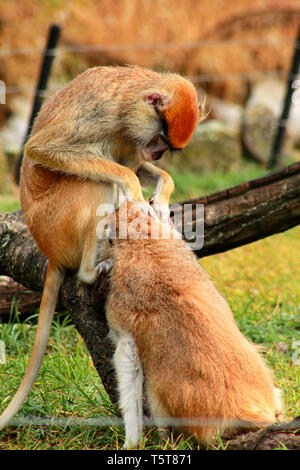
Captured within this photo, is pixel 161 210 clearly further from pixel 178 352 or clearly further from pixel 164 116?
pixel 178 352

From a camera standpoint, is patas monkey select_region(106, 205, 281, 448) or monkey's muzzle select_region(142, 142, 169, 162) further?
monkey's muzzle select_region(142, 142, 169, 162)

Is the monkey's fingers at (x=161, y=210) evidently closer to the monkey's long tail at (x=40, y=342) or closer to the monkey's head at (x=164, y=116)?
the monkey's head at (x=164, y=116)

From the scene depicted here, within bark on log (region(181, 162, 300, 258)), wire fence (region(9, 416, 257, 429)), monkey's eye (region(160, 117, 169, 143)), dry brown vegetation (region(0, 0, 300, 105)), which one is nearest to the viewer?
wire fence (region(9, 416, 257, 429))

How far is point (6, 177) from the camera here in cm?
909

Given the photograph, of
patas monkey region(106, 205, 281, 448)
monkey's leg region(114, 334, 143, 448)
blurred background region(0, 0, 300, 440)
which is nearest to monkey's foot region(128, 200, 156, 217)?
patas monkey region(106, 205, 281, 448)

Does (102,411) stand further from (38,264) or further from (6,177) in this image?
(6,177)

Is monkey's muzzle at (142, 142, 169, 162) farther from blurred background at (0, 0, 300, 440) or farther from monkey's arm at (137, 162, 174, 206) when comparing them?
blurred background at (0, 0, 300, 440)

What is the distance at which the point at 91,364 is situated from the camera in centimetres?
428

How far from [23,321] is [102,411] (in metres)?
1.52

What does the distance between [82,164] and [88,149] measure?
5.7 inches

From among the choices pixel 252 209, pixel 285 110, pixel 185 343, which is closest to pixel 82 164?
pixel 252 209

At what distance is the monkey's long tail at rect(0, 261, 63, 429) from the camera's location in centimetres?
329
